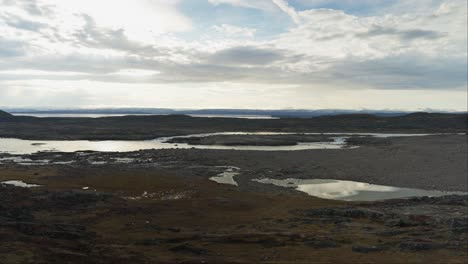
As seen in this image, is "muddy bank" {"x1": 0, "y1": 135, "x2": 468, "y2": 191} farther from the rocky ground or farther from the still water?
the still water

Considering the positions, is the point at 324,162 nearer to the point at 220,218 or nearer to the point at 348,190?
the point at 348,190

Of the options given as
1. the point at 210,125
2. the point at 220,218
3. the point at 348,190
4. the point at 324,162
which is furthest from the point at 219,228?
the point at 210,125

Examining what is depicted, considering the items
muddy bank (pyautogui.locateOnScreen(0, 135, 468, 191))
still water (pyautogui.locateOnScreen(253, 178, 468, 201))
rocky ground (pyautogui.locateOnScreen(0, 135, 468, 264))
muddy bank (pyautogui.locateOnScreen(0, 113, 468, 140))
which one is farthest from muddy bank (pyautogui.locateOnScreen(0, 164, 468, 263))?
muddy bank (pyautogui.locateOnScreen(0, 113, 468, 140))

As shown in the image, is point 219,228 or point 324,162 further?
point 324,162

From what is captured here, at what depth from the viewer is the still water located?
99.7 feet

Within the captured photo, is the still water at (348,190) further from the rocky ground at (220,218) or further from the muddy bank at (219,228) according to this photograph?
the muddy bank at (219,228)

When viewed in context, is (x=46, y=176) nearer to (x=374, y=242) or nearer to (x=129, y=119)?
(x=374, y=242)

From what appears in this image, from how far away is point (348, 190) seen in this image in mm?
33094

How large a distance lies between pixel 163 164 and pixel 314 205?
24.3m

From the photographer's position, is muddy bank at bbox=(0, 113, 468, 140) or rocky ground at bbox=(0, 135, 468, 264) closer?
rocky ground at bbox=(0, 135, 468, 264)

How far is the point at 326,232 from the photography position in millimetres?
19797

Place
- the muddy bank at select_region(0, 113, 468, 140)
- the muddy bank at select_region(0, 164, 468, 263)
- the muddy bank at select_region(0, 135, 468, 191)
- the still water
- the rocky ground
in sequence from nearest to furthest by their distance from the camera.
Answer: the muddy bank at select_region(0, 164, 468, 263)
the rocky ground
the still water
the muddy bank at select_region(0, 135, 468, 191)
the muddy bank at select_region(0, 113, 468, 140)

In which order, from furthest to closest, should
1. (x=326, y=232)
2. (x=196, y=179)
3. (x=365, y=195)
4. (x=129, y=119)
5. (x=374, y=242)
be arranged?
1. (x=129, y=119)
2. (x=196, y=179)
3. (x=365, y=195)
4. (x=326, y=232)
5. (x=374, y=242)

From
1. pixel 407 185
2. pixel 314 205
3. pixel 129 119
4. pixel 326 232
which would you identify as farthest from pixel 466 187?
pixel 129 119
